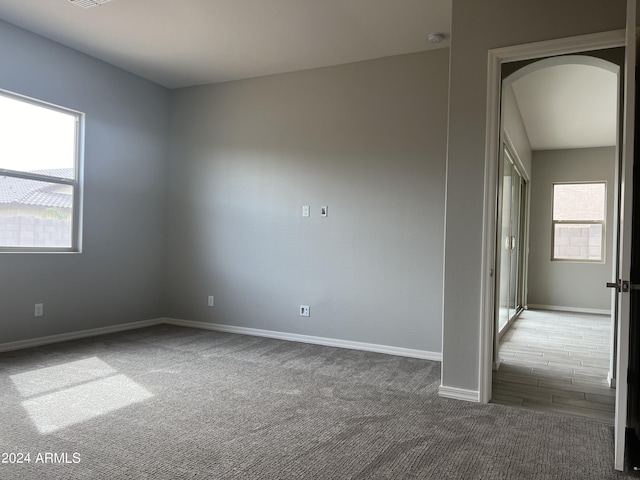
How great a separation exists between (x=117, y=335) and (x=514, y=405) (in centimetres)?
372

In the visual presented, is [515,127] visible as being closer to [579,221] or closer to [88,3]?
[579,221]

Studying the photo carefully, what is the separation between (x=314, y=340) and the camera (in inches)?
178

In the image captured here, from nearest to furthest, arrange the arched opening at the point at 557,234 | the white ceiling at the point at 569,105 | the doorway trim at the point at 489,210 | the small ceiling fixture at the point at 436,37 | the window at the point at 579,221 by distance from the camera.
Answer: the doorway trim at the point at 489,210 → the arched opening at the point at 557,234 → the small ceiling fixture at the point at 436,37 → the white ceiling at the point at 569,105 → the window at the point at 579,221

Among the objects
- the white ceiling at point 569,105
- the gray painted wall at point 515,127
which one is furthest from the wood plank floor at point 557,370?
the white ceiling at point 569,105

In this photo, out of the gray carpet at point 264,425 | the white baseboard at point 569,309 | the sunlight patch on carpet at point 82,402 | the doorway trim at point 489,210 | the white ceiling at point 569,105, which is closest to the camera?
the gray carpet at point 264,425

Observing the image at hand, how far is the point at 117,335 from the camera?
4.61 m

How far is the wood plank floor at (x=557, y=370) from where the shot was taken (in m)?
2.97

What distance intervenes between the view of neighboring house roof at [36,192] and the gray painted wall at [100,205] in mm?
208

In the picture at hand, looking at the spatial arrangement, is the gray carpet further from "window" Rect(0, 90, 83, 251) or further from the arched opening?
"window" Rect(0, 90, 83, 251)

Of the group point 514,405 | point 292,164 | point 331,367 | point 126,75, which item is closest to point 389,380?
point 331,367

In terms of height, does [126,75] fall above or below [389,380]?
above

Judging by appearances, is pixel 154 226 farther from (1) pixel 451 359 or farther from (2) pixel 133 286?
(1) pixel 451 359

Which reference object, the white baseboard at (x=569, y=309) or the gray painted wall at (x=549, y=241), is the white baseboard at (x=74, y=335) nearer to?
the white baseboard at (x=569, y=309)

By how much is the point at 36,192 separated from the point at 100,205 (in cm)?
61
